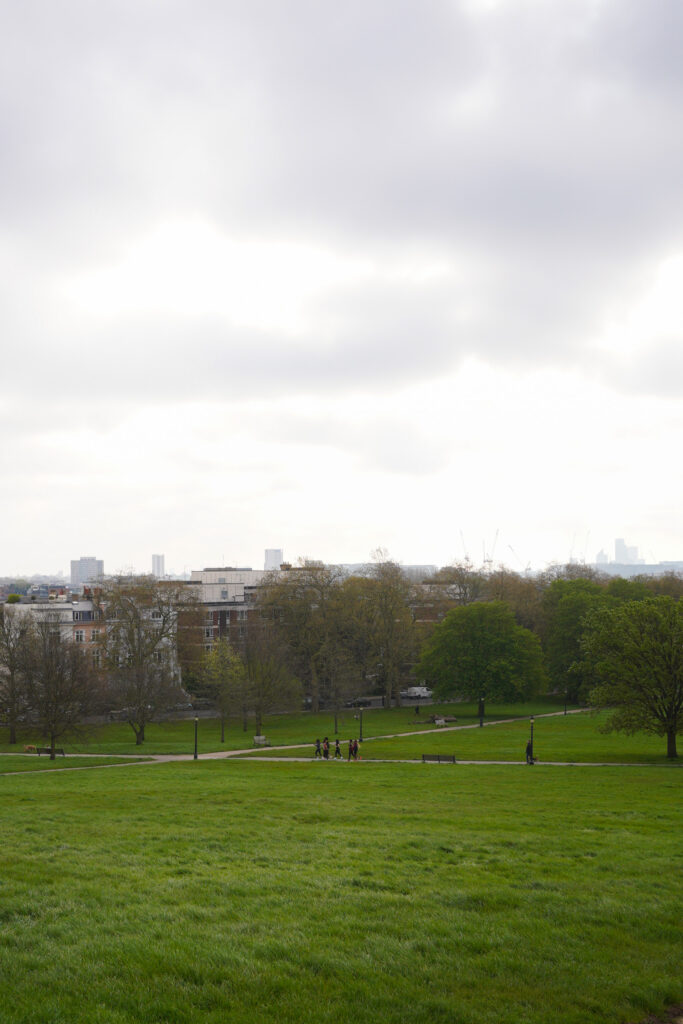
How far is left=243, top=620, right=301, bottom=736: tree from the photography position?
70188 mm

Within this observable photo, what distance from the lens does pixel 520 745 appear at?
53.6 m

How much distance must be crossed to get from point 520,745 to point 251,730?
95.1 ft

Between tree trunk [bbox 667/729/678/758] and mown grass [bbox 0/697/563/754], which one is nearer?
tree trunk [bbox 667/729/678/758]

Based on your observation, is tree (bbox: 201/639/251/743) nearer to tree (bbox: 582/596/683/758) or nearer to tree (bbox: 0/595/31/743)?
tree (bbox: 0/595/31/743)

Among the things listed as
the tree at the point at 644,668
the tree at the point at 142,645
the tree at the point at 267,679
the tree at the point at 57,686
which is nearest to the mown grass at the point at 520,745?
the tree at the point at 644,668

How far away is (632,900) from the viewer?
14234 mm

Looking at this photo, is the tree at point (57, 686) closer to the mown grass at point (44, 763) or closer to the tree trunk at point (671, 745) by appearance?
the mown grass at point (44, 763)

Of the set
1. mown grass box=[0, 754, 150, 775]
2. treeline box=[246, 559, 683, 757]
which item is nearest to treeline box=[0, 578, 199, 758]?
mown grass box=[0, 754, 150, 775]

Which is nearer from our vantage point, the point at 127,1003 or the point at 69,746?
the point at 127,1003

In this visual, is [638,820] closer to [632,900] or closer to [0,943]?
[632,900]

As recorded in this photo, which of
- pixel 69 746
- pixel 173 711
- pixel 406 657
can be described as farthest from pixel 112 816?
pixel 406 657

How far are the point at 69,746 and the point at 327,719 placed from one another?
2918cm

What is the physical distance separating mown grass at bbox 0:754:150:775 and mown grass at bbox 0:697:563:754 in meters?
4.99

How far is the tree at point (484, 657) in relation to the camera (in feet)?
260
